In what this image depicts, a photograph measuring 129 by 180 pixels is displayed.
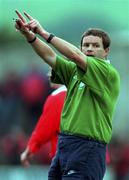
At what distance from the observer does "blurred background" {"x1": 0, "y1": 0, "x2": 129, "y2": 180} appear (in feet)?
47.1

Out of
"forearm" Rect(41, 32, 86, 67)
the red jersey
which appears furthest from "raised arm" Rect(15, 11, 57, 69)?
the red jersey

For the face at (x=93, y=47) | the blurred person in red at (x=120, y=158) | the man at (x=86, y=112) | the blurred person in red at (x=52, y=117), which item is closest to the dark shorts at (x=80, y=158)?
the man at (x=86, y=112)

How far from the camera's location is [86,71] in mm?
7957

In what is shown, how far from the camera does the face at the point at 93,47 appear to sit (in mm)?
8272

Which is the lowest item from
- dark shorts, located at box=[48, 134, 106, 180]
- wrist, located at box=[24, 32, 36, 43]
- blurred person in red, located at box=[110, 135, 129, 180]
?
blurred person in red, located at box=[110, 135, 129, 180]

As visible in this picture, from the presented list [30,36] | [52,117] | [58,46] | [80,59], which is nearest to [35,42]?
[30,36]

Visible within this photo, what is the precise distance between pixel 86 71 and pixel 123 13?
Answer: 8.52m

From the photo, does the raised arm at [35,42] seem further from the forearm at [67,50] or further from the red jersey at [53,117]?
the red jersey at [53,117]

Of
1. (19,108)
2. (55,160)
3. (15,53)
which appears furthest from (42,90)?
(55,160)

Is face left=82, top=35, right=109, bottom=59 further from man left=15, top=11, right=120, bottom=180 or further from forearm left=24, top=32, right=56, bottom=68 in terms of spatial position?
forearm left=24, top=32, right=56, bottom=68

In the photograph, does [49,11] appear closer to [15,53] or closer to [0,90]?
[15,53]

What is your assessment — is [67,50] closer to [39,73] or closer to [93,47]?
[93,47]

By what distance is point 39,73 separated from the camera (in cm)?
1486

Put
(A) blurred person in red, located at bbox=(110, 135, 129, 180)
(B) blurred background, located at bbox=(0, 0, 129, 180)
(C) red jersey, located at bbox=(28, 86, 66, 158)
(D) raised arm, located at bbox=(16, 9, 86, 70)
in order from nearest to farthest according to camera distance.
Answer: (D) raised arm, located at bbox=(16, 9, 86, 70)
(C) red jersey, located at bbox=(28, 86, 66, 158)
(A) blurred person in red, located at bbox=(110, 135, 129, 180)
(B) blurred background, located at bbox=(0, 0, 129, 180)
